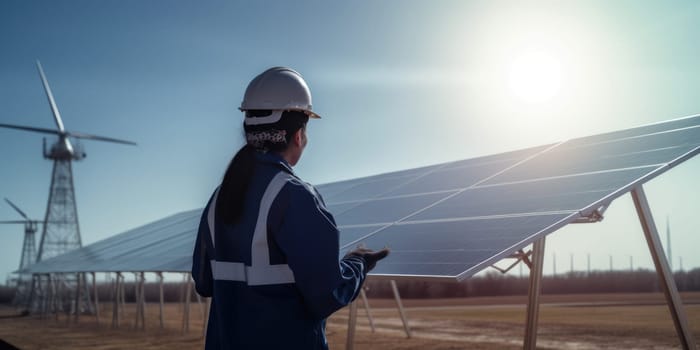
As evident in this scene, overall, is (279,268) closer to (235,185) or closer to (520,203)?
(235,185)

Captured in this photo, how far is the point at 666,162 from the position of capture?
387 inches

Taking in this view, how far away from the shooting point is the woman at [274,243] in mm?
3512

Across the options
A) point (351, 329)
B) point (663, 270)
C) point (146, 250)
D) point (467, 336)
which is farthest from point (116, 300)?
point (663, 270)

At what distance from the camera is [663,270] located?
9.72m

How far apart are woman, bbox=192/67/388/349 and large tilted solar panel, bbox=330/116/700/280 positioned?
170 inches

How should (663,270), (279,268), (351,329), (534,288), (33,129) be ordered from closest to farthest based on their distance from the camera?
(279,268), (663,270), (534,288), (351,329), (33,129)

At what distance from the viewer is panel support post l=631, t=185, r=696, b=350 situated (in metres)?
9.59

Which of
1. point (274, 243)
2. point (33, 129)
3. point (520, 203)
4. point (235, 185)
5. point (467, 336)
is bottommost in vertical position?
point (467, 336)

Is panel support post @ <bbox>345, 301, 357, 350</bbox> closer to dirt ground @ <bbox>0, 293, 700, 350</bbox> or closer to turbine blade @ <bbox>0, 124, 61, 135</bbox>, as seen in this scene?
dirt ground @ <bbox>0, 293, 700, 350</bbox>

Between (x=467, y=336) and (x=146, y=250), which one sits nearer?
(x=467, y=336)

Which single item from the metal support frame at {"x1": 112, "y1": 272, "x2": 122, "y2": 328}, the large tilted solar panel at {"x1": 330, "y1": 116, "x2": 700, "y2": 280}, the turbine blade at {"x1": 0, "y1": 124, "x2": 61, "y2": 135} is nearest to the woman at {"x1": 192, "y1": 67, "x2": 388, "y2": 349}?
the large tilted solar panel at {"x1": 330, "y1": 116, "x2": 700, "y2": 280}

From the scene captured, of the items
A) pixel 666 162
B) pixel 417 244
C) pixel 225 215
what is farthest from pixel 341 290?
pixel 666 162

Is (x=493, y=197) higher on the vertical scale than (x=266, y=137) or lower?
higher

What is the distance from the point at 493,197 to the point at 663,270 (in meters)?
2.97
